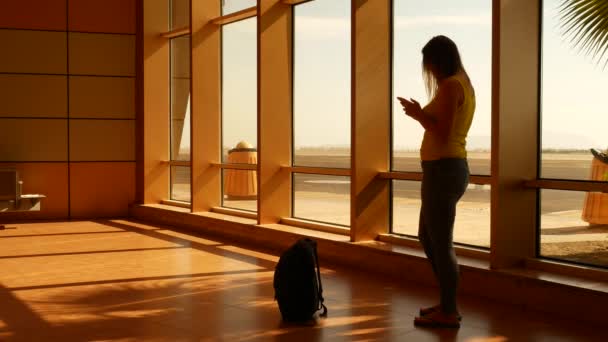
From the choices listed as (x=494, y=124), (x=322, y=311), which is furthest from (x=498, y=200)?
(x=322, y=311)

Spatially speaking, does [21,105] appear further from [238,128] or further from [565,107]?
[565,107]

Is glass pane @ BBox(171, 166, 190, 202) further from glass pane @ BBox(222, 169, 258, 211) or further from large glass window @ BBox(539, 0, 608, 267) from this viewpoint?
large glass window @ BBox(539, 0, 608, 267)

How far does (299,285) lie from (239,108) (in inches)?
186

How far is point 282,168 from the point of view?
7773mm

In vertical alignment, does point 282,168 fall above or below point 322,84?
below

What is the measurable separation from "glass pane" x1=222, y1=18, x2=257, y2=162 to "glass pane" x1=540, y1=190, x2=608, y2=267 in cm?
407

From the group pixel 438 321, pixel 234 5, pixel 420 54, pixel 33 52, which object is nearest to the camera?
pixel 438 321

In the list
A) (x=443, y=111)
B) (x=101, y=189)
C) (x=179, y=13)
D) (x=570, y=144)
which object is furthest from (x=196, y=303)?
(x=179, y=13)

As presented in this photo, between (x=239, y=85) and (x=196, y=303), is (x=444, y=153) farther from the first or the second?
(x=239, y=85)

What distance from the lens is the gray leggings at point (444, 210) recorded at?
159 inches

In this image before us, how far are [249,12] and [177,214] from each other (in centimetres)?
242

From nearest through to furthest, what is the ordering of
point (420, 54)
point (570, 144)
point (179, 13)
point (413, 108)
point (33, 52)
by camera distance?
point (413, 108), point (570, 144), point (420, 54), point (33, 52), point (179, 13)

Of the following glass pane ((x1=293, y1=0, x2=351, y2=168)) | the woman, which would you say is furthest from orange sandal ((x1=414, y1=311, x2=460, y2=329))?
glass pane ((x1=293, y1=0, x2=351, y2=168))

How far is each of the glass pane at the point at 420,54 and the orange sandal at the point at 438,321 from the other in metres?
1.68
